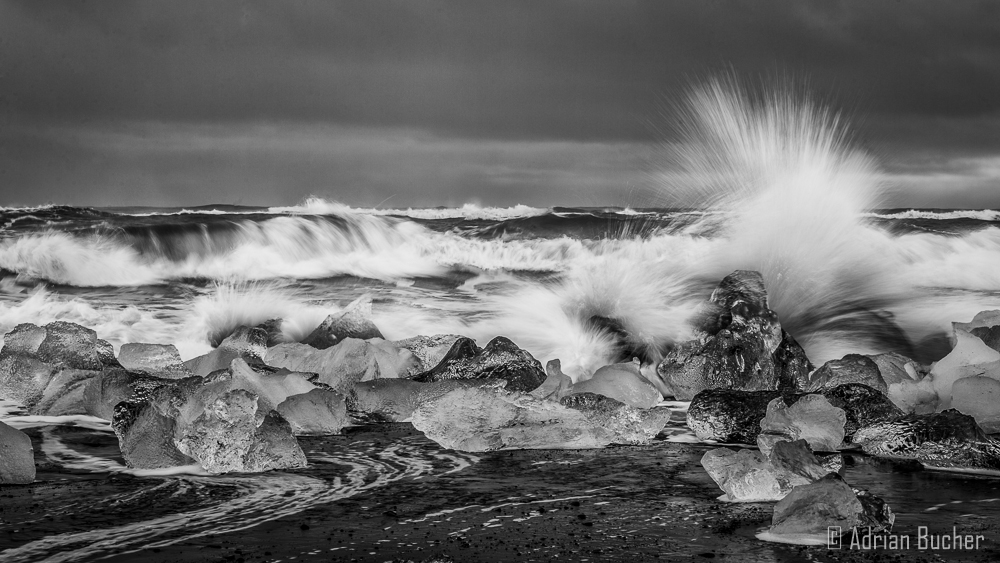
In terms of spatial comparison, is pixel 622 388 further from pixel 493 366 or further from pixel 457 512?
pixel 457 512

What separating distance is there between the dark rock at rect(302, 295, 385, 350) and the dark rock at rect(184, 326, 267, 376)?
0.40 m

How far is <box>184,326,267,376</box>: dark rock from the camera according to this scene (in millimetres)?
6531

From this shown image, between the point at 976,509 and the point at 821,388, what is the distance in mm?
1881

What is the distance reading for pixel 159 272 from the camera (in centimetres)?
1611

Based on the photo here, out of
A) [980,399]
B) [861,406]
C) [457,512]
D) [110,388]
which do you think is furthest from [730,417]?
[110,388]

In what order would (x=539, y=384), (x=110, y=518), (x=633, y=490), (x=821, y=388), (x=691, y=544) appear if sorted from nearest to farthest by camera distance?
(x=691, y=544), (x=110, y=518), (x=633, y=490), (x=821, y=388), (x=539, y=384)

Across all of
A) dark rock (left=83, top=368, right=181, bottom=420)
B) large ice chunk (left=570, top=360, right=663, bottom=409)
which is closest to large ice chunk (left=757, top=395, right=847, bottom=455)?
large ice chunk (left=570, top=360, right=663, bottom=409)

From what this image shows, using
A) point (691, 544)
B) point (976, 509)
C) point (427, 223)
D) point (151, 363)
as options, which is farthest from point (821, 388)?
point (427, 223)

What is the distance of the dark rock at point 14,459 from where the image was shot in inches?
165

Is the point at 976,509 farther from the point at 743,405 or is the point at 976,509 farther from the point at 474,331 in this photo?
the point at 474,331

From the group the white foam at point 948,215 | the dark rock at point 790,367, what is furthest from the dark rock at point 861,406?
the white foam at point 948,215

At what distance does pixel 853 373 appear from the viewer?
5.89 meters

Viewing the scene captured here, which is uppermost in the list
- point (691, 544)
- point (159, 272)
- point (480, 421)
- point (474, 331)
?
point (159, 272)

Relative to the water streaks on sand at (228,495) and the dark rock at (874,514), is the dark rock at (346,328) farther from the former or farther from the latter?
the dark rock at (874,514)
